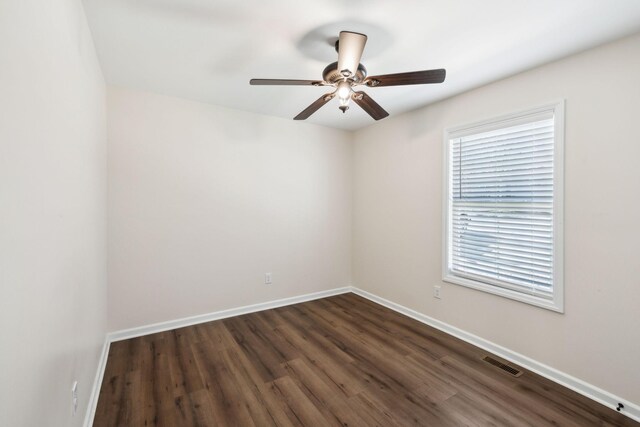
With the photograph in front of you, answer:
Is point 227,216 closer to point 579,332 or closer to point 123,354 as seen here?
point 123,354

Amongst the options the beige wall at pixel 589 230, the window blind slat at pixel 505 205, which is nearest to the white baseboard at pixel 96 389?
the beige wall at pixel 589 230

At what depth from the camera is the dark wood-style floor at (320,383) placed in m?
1.82

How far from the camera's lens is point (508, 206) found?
252 cm

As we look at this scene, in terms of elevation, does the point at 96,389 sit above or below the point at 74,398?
below

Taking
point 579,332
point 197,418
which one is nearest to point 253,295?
point 197,418

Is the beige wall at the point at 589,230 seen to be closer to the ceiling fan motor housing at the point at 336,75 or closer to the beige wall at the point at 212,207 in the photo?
the ceiling fan motor housing at the point at 336,75

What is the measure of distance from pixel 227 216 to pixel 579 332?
3.39 metres

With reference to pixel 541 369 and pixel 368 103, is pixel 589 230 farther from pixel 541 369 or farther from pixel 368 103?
pixel 368 103

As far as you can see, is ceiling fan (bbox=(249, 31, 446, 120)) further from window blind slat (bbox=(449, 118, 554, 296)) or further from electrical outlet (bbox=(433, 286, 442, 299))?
electrical outlet (bbox=(433, 286, 442, 299))

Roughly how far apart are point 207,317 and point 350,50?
3.04 meters

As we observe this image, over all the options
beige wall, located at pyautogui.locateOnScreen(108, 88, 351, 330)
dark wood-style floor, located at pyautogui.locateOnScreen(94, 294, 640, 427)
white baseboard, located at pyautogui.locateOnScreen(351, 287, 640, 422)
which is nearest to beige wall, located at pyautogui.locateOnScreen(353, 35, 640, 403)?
white baseboard, located at pyautogui.locateOnScreen(351, 287, 640, 422)

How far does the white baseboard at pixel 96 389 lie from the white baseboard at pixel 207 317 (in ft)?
0.71

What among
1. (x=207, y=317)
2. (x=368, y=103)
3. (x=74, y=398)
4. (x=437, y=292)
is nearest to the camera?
(x=74, y=398)

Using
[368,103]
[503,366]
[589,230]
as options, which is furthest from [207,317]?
[589,230]
